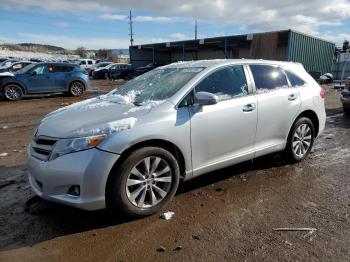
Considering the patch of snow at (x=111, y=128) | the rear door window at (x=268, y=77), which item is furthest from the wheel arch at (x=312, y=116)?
the patch of snow at (x=111, y=128)

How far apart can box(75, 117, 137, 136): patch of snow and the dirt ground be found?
98 centimetres

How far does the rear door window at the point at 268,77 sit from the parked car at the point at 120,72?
1217 inches

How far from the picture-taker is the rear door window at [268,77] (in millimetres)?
4996

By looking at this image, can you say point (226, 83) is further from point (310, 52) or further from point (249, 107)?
point (310, 52)

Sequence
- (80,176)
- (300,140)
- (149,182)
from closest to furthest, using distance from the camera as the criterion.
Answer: (80,176)
(149,182)
(300,140)

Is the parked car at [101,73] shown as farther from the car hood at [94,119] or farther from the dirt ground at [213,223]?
the car hood at [94,119]

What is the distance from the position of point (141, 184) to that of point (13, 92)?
13.2 m

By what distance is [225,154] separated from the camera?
14.9 ft

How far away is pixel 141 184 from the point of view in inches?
150

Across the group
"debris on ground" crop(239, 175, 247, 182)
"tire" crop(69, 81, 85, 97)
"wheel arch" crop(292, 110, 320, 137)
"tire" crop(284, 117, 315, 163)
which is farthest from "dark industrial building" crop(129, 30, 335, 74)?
"debris on ground" crop(239, 175, 247, 182)

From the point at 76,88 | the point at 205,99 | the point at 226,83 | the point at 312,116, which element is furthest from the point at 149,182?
the point at 76,88

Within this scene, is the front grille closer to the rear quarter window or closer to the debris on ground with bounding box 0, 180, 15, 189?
the debris on ground with bounding box 0, 180, 15, 189

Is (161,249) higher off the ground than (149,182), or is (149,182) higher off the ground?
(149,182)

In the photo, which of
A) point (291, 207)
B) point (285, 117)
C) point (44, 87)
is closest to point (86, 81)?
point (44, 87)
